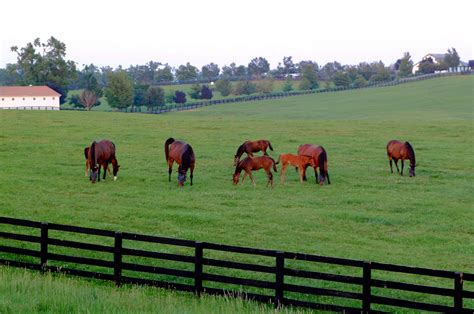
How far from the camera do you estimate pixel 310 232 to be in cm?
1919

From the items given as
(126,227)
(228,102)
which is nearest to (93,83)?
(228,102)

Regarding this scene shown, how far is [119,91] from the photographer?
99812 mm

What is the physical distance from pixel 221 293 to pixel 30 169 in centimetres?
1926

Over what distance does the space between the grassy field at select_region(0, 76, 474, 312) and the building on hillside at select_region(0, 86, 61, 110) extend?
52.5m

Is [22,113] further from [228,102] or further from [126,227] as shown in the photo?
[228,102]

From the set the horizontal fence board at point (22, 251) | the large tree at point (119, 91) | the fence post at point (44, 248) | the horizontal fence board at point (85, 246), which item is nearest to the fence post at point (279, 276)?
the horizontal fence board at point (85, 246)

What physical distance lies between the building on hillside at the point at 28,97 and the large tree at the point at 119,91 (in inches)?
292

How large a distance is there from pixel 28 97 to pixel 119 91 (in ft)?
40.9

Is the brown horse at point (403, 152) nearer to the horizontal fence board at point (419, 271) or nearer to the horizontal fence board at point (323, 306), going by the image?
the horizontal fence board at point (323, 306)

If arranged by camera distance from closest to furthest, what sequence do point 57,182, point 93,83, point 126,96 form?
point 57,182 < point 126,96 < point 93,83

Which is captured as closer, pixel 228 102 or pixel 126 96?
pixel 126 96

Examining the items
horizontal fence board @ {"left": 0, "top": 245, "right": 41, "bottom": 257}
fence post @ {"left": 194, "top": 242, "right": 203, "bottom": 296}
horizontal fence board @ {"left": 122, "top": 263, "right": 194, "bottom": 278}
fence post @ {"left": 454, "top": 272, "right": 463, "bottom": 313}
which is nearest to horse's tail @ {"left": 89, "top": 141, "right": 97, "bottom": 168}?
horizontal fence board @ {"left": 0, "top": 245, "right": 41, "bottom": 257}

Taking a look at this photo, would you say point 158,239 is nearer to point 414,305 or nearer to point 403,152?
point 414,305

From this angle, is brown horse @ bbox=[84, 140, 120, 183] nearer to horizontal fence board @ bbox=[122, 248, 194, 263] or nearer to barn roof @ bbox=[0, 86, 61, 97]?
horizontal fence board @ bbox=[122, 248, 194, 263]
